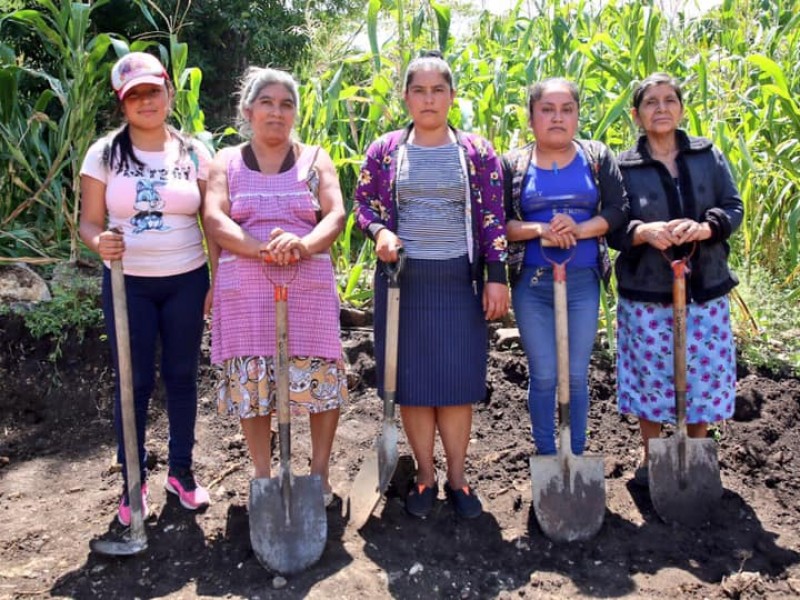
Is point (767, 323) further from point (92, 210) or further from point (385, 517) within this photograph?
point (92, 210)

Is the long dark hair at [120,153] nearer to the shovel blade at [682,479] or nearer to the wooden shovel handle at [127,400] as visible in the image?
the wooden shovel handle at [127,400]

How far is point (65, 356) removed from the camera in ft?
12.5

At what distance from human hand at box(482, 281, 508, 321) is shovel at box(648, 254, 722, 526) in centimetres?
62

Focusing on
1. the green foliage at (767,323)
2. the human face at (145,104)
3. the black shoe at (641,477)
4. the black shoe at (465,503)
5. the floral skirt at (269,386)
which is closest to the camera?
the human face at (145,104)

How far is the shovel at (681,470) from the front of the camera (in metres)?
2.66

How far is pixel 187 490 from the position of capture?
278 centimetres

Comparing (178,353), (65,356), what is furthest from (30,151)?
(178,353)

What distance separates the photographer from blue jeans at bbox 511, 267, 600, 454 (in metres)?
2.63

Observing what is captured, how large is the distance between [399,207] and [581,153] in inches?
26.6

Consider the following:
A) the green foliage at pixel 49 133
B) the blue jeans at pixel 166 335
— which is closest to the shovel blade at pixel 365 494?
the blue jeans at pixel 166 335

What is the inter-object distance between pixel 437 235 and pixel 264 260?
582 millimetres

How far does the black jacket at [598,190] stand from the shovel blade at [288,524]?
1037 millimetres

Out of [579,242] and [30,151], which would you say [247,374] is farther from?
[30,151]

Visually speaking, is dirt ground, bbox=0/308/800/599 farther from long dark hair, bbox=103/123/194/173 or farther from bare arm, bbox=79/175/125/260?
long dark hair, bbox=103/123/194/173
